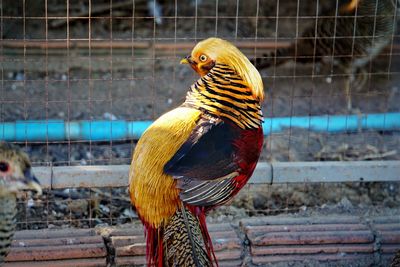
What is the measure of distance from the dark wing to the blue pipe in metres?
1.49

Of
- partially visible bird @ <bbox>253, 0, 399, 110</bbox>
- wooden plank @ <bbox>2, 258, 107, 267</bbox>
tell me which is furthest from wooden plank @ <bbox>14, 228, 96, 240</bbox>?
partially visible bird @ <bbox>253, 0, 399, 110</bbox>

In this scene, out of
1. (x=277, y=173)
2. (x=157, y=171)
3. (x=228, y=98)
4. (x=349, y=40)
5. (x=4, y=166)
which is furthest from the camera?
(x=349, y=40)

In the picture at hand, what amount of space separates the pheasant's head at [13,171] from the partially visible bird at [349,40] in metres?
3.39

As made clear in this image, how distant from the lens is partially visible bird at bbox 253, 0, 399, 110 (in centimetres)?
587

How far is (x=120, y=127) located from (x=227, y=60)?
194 centimetres

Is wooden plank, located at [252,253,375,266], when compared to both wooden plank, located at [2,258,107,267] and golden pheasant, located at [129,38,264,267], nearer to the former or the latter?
golden pheasant, located at [129,38,264,267]

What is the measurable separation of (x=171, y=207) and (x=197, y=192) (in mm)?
131

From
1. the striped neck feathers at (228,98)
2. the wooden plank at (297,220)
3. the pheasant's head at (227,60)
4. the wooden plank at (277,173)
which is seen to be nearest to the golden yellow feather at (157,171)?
the striped neck feathers at (228,98)

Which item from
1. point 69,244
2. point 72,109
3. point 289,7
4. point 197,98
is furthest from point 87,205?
point 289,7

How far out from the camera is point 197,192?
123 inches

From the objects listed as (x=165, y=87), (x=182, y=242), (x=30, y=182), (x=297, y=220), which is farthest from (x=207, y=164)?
(x=165, y=87)

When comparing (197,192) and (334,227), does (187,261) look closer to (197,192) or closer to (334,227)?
(197,192)

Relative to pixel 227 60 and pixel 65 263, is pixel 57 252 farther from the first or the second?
pixel 227 60

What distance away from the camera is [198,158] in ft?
10.3
